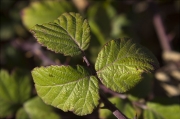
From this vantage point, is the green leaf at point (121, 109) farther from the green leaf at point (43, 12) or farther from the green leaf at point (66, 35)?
the green leaf at point (43, 12)

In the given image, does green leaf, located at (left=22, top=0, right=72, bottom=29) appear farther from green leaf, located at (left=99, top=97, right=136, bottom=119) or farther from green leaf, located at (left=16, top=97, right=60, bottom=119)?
green leaf, located at (left=99, top=97, right=136, bottom=119)

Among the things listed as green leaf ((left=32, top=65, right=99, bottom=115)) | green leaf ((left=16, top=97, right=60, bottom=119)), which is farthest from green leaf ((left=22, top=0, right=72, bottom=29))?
green leaf ((left=32, top=65, right=99, bottom=115))

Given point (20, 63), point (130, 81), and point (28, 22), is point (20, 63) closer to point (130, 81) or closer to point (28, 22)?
point (28, 22)

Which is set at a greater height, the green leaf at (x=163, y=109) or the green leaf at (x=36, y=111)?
the green leaf at (x=36, y=111)

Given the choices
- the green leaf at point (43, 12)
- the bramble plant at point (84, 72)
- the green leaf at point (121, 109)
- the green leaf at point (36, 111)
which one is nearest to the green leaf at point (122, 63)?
the bramble plant at point (84, 72)

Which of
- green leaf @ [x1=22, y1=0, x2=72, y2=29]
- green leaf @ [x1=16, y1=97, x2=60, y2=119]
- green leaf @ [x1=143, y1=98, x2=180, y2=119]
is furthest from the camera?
green leaf @ [x1=22, y1=0, x2=72, y2=29]

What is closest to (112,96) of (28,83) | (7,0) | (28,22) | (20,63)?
(28,83)
